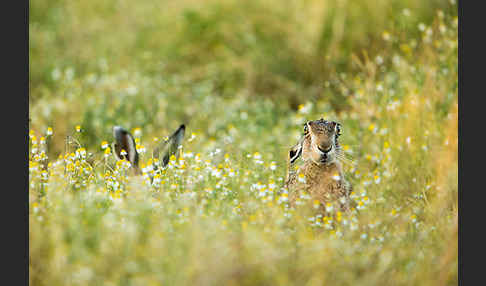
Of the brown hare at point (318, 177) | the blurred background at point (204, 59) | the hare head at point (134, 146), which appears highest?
the blurred background at point (204, 59)

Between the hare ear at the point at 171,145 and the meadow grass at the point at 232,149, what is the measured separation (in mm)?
139

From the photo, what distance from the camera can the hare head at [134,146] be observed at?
4527 millimetres

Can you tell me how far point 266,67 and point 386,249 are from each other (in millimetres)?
4409

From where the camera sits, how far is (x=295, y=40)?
7535 mm

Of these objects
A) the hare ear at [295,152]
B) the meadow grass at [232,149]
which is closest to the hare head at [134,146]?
the meadow grass at [232,149]

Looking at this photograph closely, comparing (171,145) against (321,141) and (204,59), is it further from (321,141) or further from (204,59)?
(204,59)

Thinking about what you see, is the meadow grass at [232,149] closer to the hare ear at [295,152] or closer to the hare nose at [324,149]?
the hare ear at [295,152]

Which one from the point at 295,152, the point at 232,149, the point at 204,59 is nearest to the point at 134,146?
the point at 232,149

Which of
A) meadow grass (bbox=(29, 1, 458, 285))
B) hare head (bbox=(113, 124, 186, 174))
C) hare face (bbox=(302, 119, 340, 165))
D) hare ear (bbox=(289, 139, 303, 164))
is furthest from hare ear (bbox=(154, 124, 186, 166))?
hare face (bbox=(302, 119, 340, 165))

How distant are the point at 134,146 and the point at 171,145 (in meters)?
0.27

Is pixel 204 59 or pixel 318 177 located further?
pixel 204 59

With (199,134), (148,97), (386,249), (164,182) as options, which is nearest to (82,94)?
(148,97)

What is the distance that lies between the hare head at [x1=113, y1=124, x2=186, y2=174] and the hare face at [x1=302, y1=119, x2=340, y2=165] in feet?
3.43

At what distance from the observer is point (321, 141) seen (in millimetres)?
3906
